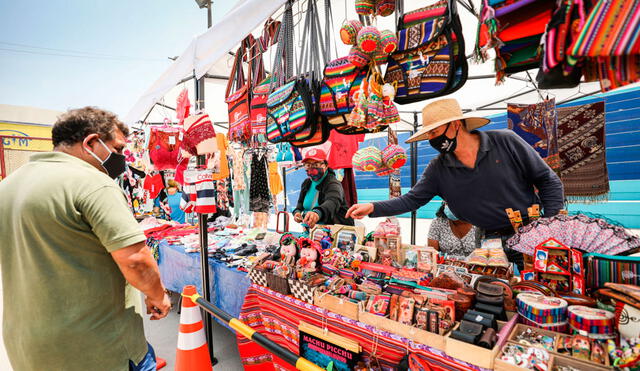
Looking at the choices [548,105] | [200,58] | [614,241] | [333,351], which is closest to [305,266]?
[333,351]

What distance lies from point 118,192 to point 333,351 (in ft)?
4.29

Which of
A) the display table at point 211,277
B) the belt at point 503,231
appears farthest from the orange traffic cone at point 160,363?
the belt at point 503,231

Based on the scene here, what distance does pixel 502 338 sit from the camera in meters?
1.14

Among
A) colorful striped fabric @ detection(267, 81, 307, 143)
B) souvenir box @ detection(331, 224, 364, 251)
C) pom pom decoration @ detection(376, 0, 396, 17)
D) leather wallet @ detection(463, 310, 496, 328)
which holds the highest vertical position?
pom pom decoration @ detection(376, 0, 396, 17)

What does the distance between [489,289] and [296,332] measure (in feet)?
3.58

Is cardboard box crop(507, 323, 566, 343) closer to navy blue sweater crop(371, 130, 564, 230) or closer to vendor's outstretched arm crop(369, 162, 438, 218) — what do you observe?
navy blue sweater crop(371, 130, 564, 230)

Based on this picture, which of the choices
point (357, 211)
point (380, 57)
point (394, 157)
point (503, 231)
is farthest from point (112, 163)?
point (394, 157)

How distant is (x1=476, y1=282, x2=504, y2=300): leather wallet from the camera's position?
1.36 m

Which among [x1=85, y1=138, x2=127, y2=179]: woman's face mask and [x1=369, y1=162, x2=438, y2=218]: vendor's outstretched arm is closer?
[x1=85, y1=138, x2=127, y2=179]: woman's face mask

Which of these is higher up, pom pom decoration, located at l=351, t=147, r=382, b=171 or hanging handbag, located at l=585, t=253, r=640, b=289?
pom pom decoration, located at l=351, t=147, r=382, b=171

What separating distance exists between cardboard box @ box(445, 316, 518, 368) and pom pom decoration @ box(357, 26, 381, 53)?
4.85 feet

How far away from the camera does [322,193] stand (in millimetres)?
3240

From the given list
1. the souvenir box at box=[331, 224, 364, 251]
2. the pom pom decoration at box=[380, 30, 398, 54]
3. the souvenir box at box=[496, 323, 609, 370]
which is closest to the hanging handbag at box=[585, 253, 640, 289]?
the souvenir box at box=[496, 323, 609, 370]

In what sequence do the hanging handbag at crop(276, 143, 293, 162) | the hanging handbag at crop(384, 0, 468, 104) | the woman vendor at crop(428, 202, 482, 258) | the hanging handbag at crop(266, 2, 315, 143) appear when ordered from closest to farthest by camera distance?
the hanging handbag at crop(384, 0, 468, 104)
the hanging handbag at crop(266, 2, 315, 143)
the woman vendor at crop(428, 202, 482, 258)
the hanging handbag at crop(276, 143, 293, 162)
